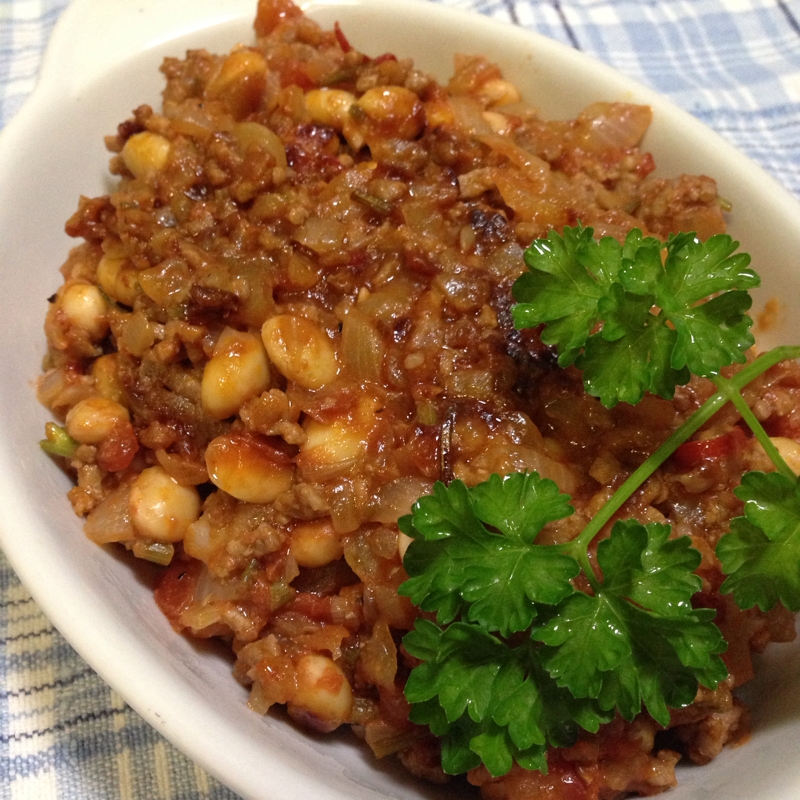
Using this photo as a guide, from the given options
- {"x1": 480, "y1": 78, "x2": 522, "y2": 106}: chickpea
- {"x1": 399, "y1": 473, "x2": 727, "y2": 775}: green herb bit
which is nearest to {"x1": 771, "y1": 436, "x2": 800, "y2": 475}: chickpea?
{"x1": 399, "y1": 473, "x2": 727, "y2": 775}: green herb bit

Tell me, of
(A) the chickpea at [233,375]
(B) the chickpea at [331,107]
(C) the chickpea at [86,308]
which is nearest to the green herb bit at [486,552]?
(A) the chickpea at [233,375]

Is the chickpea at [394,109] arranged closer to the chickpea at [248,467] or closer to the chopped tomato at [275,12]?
the chopped tomato at [275,12]

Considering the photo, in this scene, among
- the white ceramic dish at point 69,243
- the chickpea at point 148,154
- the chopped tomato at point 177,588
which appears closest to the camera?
the white ceramic dish at point 69,243

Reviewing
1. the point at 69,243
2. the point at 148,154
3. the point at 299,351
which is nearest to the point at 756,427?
the point at 299,351

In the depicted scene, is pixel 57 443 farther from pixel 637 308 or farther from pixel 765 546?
pixel 765 546

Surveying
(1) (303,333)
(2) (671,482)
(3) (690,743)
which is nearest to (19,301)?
(1) (303,333)

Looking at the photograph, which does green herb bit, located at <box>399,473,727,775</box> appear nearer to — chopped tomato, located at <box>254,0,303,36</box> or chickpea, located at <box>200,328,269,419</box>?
chickpea, located at <box>200,328,269,419</box>
